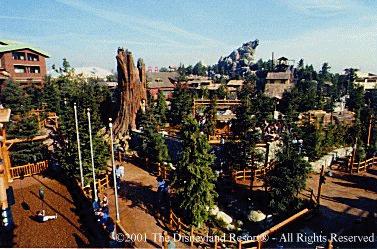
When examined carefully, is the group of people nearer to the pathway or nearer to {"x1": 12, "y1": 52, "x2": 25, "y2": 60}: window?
the pathway

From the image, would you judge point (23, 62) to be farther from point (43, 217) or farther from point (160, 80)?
point (43, 217)

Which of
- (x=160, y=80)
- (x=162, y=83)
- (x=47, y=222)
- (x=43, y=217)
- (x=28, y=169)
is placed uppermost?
(x=160, y=80)

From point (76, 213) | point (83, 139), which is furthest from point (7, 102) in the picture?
point (76, 213)

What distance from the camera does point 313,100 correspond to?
4309 centimetres

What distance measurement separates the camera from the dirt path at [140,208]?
530 inches

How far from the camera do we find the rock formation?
116 meters

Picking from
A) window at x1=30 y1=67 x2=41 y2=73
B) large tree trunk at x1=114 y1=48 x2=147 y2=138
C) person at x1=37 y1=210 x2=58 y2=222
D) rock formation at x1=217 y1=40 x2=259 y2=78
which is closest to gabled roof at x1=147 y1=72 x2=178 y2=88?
window at x1=30 y1=67 x2=41 y2=73

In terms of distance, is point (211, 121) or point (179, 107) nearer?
point (211, 121)

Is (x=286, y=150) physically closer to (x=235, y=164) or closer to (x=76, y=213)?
(x=235, y=164)

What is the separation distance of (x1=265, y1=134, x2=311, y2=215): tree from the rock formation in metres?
96.6

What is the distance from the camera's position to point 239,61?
121188 mm

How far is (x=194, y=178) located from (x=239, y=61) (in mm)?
111748

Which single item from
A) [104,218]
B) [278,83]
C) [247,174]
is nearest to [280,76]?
[278,83]

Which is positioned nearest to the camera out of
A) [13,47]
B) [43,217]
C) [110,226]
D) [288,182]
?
[110,226]
